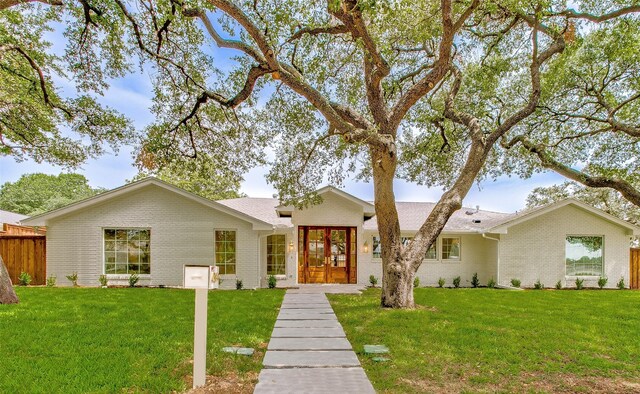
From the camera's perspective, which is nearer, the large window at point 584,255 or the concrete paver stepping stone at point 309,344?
the concrete paver stepping stone at point 309,344

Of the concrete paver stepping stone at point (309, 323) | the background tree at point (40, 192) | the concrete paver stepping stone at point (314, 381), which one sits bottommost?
the concrete paver stepping stone at point (309, 323)

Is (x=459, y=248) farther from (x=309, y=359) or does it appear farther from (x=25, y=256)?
(x=25, y=256)

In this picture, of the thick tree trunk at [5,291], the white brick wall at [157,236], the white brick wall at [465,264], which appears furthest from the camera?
the white brick wall at [465,264]

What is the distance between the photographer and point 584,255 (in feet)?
46.9

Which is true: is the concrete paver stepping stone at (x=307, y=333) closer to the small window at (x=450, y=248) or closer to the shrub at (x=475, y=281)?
the small window at (x=450, y=248)

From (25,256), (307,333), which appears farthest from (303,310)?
(25,256)

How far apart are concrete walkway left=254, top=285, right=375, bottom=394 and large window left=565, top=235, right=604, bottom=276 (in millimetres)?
12159

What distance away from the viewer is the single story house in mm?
12203

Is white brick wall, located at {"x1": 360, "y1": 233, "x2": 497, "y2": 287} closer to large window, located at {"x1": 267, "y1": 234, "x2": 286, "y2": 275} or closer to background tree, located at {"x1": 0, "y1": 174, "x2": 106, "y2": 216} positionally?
large window, located at {"x1": 267, "y1": 234, "x2": 286, "y2": 275}

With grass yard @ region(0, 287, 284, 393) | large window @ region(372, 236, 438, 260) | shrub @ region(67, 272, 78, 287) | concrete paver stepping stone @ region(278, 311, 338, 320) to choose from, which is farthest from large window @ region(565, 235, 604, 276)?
shrub @ region(67, 272, 78, 287)

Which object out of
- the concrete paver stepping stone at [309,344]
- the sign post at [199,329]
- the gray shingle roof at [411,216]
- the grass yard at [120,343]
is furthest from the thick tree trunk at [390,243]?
the gray shingle roof at [411,216]

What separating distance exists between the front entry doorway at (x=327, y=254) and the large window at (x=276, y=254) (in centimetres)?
68

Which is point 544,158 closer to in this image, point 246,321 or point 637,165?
point 637,165

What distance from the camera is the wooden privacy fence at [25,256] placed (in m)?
12.5
